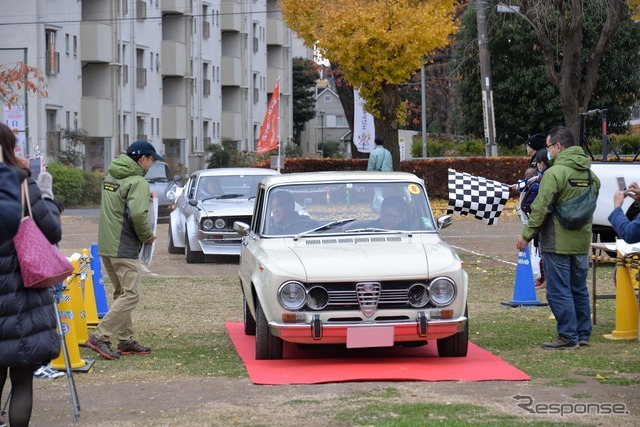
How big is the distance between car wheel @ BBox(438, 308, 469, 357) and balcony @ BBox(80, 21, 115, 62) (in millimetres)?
39015

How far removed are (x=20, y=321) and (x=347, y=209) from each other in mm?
4573

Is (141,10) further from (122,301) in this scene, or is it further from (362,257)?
(362,257)

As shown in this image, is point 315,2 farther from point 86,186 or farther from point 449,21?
point 86,186

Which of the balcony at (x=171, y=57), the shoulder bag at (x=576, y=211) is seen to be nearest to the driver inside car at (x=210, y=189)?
the shoulder bag at (x=576, y=211)

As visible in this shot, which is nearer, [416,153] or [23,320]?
[23,320]

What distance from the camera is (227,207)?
758 inches

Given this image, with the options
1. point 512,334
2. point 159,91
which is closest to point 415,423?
point 512,334

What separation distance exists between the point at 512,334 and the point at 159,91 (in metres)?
45.1

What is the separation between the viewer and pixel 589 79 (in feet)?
100

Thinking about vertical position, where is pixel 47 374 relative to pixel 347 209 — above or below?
below

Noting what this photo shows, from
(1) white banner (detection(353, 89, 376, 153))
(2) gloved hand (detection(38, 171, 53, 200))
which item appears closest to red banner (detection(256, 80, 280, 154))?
(1) white banner (detection(353, 89, 376, 153))

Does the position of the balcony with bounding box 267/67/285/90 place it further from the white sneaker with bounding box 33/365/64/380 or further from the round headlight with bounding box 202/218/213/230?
the white sneaker with bounding box 33/365/64/380


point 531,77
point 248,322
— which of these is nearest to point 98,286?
point 248,322

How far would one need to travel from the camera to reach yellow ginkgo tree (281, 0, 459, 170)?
1029 inches
